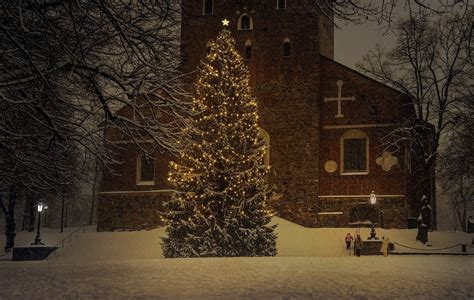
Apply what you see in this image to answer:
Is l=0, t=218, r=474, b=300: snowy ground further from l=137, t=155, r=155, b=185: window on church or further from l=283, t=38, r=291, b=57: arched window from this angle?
l=283, t=38, r=291, b=57: arched window

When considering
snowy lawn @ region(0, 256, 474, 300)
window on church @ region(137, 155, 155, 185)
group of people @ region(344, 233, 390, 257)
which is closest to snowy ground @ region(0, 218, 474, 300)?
snowy lawn @ region(0, 256, 474, 300)

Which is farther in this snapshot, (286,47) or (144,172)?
(144,172)

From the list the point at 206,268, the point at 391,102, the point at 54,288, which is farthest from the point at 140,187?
the point at 54,288

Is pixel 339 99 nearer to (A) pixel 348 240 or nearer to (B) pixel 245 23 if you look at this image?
(B) pixel 245 23

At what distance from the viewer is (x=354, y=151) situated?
3309 centimetres

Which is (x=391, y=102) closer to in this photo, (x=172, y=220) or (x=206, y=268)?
(x=172, y=220)

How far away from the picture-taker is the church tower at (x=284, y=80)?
32562 mm

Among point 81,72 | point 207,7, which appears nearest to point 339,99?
point 207,7

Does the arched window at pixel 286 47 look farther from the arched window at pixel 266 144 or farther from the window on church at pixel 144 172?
the window on church at pixel 144 172

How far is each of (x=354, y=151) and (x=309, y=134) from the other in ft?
8.85

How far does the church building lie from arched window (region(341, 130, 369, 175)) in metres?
0.05

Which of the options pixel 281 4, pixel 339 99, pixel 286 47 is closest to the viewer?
pixel 339 99

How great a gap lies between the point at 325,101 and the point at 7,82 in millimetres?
25620

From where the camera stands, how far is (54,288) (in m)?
11.7
